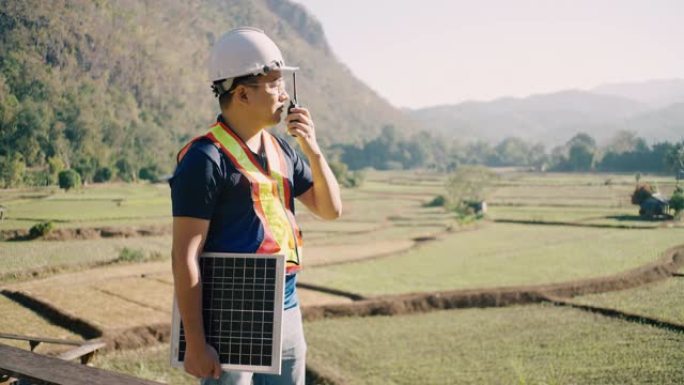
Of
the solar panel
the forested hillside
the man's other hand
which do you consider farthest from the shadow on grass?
the man's other hand

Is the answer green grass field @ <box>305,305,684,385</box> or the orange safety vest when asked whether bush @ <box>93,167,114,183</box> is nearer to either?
green grass field @ <box>305,305,684,385</box>

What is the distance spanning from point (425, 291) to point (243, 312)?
11469 mm

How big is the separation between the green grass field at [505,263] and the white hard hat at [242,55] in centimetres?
831

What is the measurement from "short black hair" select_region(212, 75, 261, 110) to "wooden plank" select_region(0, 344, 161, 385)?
118 cm

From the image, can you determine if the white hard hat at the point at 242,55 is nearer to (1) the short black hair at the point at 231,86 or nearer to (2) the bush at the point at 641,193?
(1) the short black hair at the point at 231,86

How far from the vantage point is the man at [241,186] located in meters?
2.35

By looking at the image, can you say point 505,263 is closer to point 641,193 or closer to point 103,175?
point 641,193

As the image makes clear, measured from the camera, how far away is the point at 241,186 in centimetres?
247

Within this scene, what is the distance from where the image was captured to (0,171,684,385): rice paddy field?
766cm

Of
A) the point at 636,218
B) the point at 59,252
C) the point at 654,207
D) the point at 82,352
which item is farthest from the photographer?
the point at 636,218

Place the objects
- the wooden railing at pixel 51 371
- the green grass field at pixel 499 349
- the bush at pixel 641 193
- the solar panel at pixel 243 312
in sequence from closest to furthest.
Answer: the solar panel at pixel 243 312 < the wooden railing at pixel 51 371 < the green grass field at pixel 499 349 < the bush at pixel 641 193

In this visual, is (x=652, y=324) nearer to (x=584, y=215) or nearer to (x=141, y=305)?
(x=141, y=305)

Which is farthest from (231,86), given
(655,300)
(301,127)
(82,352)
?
(655,300)

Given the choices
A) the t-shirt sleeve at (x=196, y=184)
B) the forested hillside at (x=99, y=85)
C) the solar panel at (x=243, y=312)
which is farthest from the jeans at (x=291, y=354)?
the forested hillside at (x=99, y=85)
